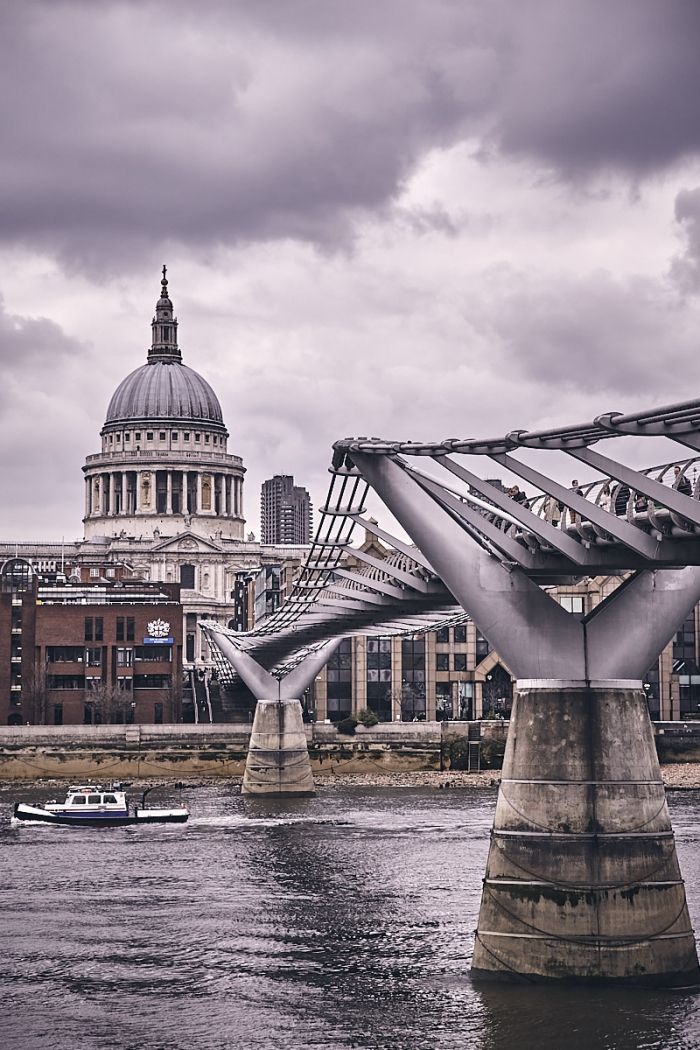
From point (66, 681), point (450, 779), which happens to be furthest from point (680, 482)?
point (66, 681)

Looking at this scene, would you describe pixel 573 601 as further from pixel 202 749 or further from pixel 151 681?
pixel 151 681

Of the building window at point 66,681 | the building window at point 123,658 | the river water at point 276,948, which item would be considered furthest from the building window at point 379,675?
the river water at point 276,948

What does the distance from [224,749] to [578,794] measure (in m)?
76.8

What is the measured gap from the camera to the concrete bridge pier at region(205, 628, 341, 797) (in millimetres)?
96188

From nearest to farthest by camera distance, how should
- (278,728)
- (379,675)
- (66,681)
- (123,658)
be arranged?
1. (278,728)
2. (379,675)
3. (66,681)
4. (123,658)

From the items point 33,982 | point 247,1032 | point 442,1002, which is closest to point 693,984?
point 442,1002

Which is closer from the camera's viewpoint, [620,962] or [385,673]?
[620,962]

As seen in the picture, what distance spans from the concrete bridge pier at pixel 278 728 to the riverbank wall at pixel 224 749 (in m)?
11.2

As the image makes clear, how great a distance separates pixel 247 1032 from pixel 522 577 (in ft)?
37.7

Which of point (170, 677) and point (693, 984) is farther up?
point (170, 677)

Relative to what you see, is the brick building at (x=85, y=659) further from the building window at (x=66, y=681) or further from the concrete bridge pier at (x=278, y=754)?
the concrete bridge pier at (x=278, y=754)

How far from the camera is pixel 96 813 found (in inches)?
3169

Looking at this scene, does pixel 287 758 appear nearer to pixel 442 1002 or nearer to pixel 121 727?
pixel 121 727

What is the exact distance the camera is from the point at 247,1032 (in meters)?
36.1
